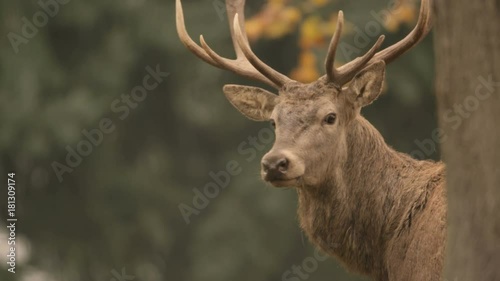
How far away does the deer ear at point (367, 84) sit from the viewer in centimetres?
757

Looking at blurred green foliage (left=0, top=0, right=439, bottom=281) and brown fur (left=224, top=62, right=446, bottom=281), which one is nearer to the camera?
brown fur (left=224, top=62, right=446, bottom=281)

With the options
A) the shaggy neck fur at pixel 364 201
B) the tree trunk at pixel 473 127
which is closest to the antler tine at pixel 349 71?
the shaggy neck fur at pixel 364 201

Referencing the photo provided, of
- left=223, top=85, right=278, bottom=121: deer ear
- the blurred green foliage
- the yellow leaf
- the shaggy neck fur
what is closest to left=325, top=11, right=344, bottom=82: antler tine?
the shaggy neck fur

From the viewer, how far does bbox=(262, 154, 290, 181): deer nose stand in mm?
7082

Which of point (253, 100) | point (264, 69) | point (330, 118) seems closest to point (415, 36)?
point (330, 118)

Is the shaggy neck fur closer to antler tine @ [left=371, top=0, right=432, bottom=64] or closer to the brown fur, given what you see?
the brown fur

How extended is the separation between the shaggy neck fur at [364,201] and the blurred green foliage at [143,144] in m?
9.35

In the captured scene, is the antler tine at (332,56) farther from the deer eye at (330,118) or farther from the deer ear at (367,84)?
the deer eye at (330,118)

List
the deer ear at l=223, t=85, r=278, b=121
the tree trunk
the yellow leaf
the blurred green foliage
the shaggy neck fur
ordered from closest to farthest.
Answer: the tree trunk, the shaggy neck fur, the deer ear at l=223, t=85, r=278, b=121, the yellow leaf, the blurred green foliage

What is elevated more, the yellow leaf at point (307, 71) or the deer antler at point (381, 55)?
the yellow leaf at point (307, 71)

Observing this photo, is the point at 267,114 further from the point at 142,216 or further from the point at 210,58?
the point at 142,216

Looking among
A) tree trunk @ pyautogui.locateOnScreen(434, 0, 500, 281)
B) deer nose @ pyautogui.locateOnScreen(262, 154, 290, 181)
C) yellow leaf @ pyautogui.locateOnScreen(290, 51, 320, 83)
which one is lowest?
tree trunk @ pyautogui.locateOnScreen(434, 0, 500, 281)

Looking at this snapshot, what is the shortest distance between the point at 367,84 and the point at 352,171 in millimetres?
497

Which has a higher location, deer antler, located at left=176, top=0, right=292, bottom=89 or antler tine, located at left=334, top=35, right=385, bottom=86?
deer antler, located at left=176, top=0, right=292, bottom=89
